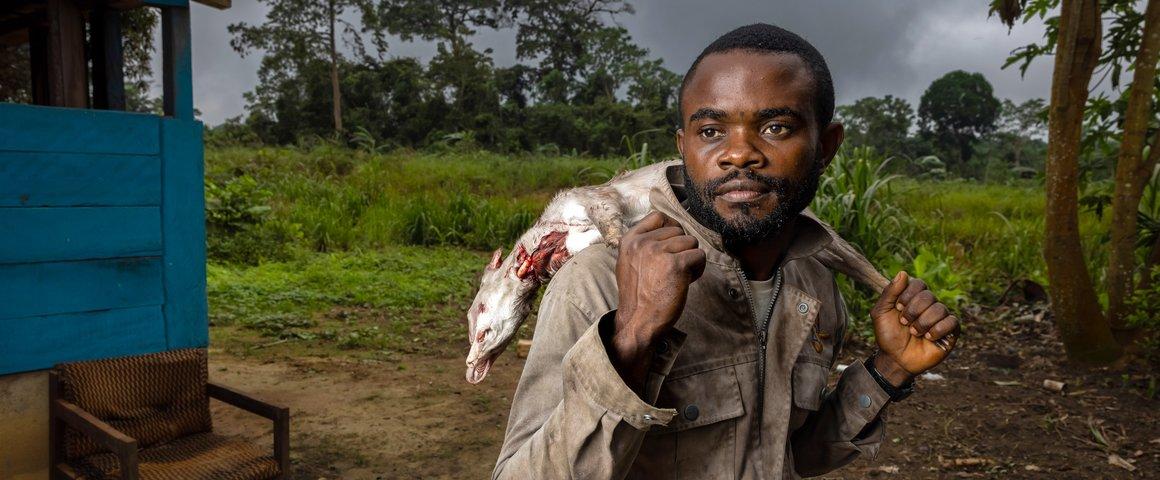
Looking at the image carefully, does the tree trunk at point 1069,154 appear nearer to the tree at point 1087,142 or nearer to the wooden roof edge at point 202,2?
the tree at point 1087,142

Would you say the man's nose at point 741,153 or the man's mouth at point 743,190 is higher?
the man's nose at point 741,153

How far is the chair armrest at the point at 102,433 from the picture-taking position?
2775 millimetres

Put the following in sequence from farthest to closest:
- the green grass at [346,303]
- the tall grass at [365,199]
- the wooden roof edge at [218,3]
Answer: the tall grass at [365,199] < the green grass at [346,303] < the wooden roof edge at [218,3]

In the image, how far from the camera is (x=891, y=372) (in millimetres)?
1446

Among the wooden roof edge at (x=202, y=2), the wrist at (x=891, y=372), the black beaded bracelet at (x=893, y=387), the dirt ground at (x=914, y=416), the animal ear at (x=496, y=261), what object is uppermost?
the wooden roof edge at (x=202, y=2)

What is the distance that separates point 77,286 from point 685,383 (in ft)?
10.6

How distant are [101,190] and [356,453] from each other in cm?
191

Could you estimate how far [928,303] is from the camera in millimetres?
1333

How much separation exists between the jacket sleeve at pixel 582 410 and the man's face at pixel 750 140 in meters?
A: 0.31

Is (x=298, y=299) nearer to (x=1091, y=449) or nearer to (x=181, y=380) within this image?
(x=181, y=380)

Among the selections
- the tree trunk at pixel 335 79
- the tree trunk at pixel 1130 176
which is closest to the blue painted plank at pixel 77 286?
the tree trunk at pixel 1130 176

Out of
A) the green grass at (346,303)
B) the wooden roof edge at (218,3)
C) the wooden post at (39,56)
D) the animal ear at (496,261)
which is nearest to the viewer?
the animal ear at (496,261)

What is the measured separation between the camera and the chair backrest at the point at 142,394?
3307 millimetres

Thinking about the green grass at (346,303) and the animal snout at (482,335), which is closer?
the animal snout at (482,335)
